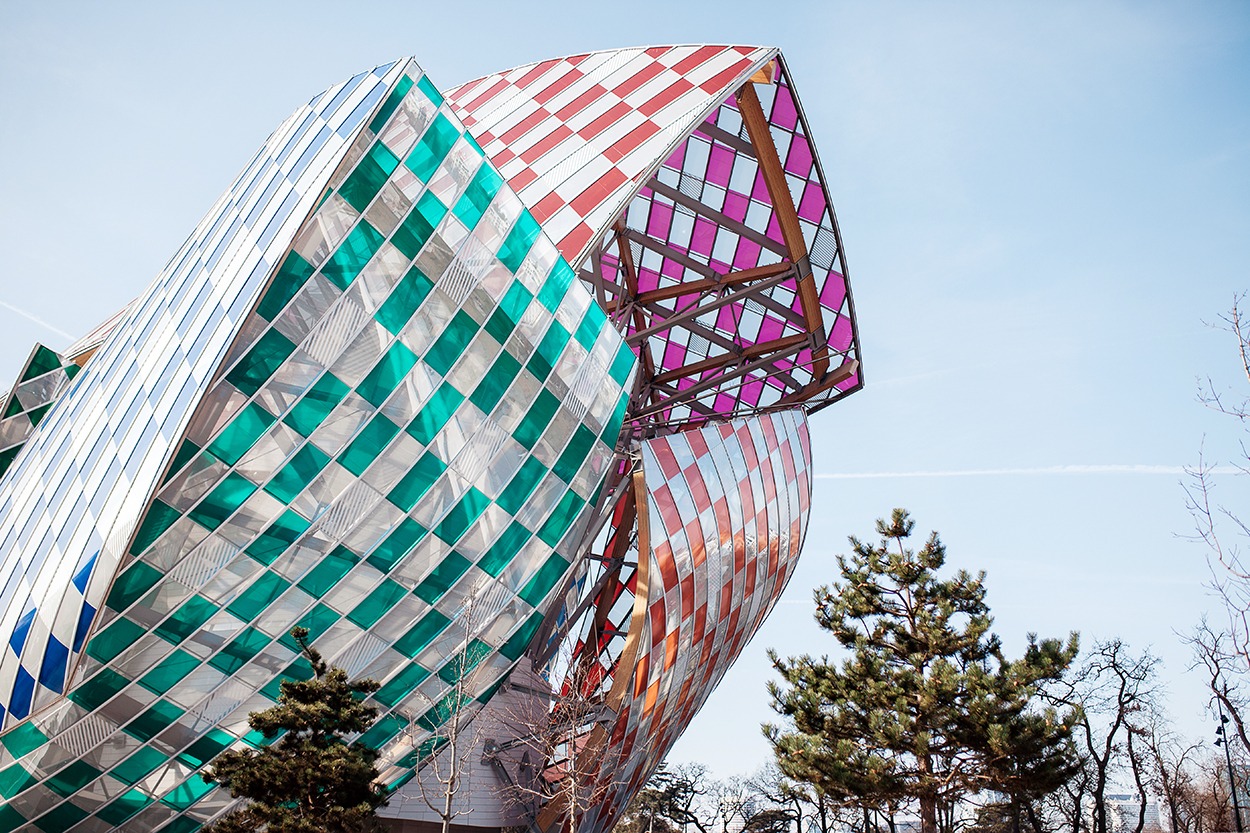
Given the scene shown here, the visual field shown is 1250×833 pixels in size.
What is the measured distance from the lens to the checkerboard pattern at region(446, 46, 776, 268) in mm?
24297

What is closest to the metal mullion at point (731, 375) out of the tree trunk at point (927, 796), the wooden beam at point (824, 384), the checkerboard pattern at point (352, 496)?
the wooden beam at point (824, 384)

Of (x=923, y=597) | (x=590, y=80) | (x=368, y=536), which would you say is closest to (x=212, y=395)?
(x=368, y=536)

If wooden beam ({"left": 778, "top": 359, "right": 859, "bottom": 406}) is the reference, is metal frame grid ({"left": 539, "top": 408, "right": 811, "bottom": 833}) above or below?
below

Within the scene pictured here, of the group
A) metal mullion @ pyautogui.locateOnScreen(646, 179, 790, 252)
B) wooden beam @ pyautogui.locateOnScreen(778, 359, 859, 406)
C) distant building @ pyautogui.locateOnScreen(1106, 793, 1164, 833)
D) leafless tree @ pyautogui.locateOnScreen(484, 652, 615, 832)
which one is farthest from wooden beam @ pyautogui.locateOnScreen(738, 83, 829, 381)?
distant building @ pyautogui.locateOnScreen(1106, 793, 1164, 833)

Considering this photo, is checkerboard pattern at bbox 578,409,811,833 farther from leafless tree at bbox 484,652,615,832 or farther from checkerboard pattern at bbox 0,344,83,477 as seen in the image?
checkerboard pattern at bbox 0,344,83,477

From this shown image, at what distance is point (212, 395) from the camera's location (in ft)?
55.1

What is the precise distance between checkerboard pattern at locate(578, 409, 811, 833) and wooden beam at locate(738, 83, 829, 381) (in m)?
4.60

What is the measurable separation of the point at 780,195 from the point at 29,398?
22815mm

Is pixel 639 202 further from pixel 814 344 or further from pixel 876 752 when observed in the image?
pixel 876 752

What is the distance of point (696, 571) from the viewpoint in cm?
2662

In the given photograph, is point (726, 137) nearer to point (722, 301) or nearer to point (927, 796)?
point (722, 301)

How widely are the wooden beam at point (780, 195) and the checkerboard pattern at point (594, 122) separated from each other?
131 cm

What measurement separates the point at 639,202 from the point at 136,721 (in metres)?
21.5

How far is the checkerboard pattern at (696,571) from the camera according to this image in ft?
81.8
